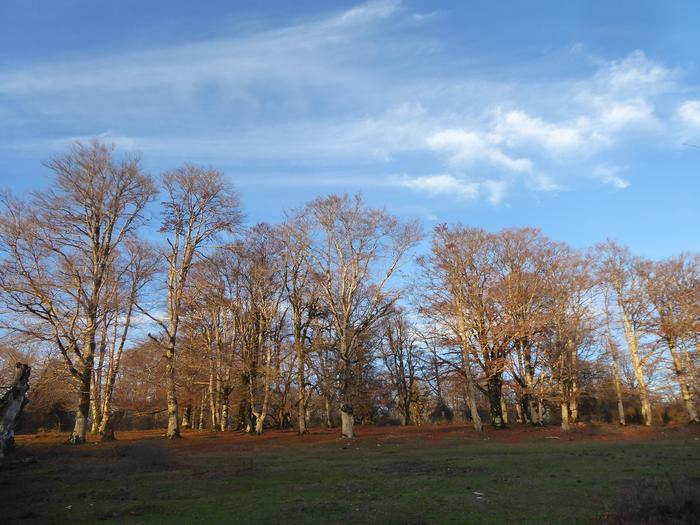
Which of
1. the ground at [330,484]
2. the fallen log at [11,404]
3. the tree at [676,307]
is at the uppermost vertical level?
the tree at [676,307]

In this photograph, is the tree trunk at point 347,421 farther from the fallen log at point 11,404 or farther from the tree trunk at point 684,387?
the tree trunk at point 684,387

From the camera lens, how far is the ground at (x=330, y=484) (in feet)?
30.2

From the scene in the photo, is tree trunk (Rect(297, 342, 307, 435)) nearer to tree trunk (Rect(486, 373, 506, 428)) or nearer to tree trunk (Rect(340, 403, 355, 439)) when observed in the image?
tree trunk (Rect(340, 403, 355, 439))

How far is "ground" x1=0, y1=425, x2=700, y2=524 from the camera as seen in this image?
362 inches

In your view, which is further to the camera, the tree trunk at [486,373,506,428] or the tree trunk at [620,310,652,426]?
the tree trunk at [620,310,652,426]

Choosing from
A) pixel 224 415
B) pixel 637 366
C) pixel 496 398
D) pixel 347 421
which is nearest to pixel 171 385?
pixel 347 421

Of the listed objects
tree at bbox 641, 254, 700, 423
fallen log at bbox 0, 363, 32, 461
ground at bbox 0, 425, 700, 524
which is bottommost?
ground at bbox 0, 425, 700, 524

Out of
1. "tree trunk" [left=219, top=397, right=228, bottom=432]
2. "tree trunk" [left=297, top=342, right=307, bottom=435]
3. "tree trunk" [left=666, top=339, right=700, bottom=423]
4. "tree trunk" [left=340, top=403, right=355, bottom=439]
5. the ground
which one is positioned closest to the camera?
the ground

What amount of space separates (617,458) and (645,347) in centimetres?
2574

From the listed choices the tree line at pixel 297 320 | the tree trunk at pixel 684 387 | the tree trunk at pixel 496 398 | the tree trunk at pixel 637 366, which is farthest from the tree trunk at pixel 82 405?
the tree trunk at pixel 684 387

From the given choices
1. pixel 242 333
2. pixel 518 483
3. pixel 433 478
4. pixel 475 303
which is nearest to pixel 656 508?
pixel 518 483

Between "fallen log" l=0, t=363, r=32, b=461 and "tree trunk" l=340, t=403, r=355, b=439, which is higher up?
"fallen log" l=0, t=363, r=32, b=461

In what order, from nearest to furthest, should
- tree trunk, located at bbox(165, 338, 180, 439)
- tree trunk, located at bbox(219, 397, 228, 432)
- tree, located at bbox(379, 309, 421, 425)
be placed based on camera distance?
tree trunk, located at bbox(165, 338, 180, 439) → tree trunk, located at bbox(219, 397, 228, 432) → tree, located at bbox(379, 309, 421, 425)

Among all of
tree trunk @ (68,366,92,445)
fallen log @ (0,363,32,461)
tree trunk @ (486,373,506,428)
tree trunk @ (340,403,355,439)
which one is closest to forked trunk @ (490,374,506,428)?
tree trunk @ (486,373,506,428)
